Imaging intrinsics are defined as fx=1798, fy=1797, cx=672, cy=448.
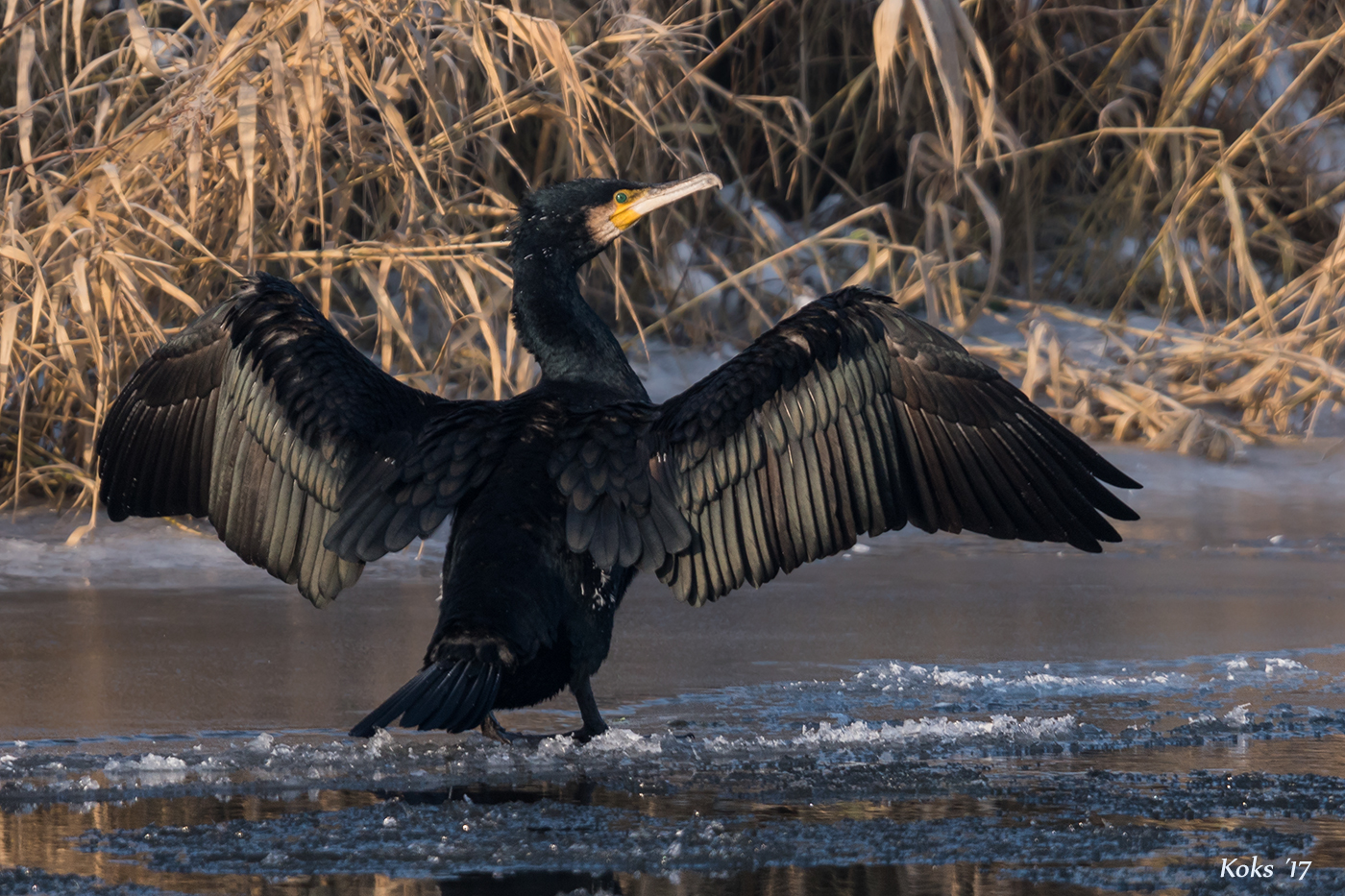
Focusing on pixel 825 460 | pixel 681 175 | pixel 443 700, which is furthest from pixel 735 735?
pixel 681 175

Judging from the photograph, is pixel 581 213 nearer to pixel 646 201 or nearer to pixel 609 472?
pixel 646 201

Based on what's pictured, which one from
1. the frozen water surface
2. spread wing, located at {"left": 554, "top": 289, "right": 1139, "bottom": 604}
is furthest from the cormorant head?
the frozen water surface

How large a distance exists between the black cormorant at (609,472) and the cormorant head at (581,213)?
0.46m

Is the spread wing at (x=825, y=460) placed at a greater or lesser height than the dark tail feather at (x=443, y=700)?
greater

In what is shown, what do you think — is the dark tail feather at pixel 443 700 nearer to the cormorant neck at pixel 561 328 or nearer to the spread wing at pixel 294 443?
the spread wing at pixel 294 443

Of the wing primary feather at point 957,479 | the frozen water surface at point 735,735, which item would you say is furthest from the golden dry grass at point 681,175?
the wing primary feather at point 957,479

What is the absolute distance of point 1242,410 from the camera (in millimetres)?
6680

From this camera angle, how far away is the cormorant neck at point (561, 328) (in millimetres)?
3928

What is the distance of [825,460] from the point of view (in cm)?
353

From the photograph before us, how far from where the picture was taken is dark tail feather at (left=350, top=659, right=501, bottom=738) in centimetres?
301

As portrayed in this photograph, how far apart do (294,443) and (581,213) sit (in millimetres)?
887

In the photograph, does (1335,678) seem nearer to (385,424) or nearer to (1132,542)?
(1132,542)

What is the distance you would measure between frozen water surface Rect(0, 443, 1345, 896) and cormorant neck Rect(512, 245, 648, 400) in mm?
686
